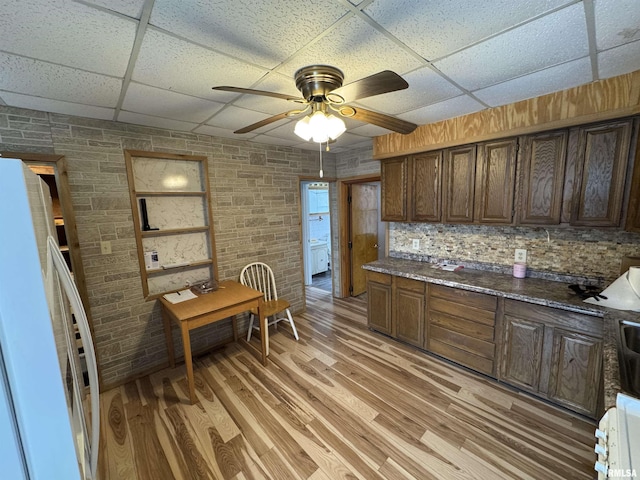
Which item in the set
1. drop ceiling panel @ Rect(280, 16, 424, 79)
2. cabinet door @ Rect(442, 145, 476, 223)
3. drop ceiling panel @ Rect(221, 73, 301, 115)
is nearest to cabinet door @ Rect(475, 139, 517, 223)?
cabinet door @ Rect(442, 145, 476, 223)

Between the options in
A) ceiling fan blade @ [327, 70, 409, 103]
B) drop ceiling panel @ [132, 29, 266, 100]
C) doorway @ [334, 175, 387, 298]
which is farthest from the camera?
doorway @ [334, 175, 387, 298]

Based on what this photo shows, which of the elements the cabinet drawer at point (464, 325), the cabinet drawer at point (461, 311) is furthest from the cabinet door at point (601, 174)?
the cabinet drawer at point (464, 325)

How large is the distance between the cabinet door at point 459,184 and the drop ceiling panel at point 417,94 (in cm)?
74

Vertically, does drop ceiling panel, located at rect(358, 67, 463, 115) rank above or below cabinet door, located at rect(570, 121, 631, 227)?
above

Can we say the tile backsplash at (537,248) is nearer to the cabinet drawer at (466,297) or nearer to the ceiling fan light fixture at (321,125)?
the cabinet drawer at (466,297)

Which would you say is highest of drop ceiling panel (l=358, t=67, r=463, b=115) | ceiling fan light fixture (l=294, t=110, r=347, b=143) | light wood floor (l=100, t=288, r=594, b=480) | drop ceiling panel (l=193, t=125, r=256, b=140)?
drop ceiling panel (l=193, t=125, r=256, b=140)

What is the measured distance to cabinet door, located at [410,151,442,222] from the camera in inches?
107

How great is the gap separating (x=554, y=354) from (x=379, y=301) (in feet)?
5.17

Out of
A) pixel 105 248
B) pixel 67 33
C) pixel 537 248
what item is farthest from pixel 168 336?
pixel 537 248

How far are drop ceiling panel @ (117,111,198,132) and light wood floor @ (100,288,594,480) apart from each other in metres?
2.36

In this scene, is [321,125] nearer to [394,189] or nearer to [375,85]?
[375,85]

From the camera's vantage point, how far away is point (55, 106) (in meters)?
1.89

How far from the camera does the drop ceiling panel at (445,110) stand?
81.2 inches

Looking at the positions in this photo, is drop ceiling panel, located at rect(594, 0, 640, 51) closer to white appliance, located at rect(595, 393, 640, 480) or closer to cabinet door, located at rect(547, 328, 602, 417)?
white appliance, located at rect(595, 393, 640, 480)
